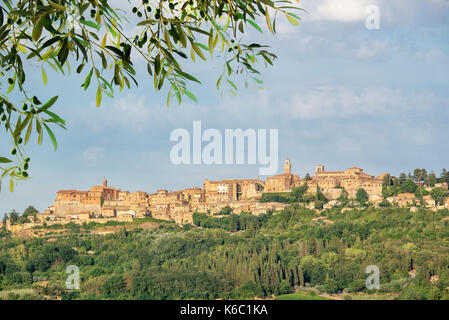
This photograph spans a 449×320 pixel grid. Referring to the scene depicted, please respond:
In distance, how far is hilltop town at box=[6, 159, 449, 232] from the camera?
31.6 meters

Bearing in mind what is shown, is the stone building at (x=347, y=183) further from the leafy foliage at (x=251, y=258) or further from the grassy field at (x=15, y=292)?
the grassy field at (x=15, y=292)

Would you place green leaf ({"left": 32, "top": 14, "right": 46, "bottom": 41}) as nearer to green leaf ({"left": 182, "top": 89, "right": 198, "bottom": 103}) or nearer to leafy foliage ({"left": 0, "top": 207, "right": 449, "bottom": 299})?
green leaf ({"left": 182, "top": 89, "right": 198, "bottom": 103})

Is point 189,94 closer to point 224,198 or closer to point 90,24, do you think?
point 90,24

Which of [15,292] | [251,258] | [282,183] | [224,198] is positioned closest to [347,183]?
[282,183]

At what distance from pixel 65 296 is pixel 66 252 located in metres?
4.87

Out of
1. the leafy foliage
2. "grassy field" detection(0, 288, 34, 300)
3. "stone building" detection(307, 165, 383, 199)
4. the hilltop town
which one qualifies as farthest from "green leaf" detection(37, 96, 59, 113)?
"stone building" detection(307, 165, 383, 199)

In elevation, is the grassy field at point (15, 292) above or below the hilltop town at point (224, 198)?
below

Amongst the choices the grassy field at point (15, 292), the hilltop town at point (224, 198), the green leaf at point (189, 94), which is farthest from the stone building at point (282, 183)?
the green leaf at point (189, 94)

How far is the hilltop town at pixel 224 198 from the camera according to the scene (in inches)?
1243

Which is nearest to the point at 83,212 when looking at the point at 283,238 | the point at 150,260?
the point at 150,260

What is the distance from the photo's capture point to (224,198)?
1369 inches

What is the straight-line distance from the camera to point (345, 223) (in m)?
27.0

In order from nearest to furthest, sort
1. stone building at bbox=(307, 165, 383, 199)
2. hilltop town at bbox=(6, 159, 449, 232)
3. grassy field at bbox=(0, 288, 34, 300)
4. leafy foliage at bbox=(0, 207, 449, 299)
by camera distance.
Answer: leafy foliage at bbox=(0, 207, 449, 299)
grassy field at bbox=(0, 288, 34, 300)
hilltop town at bbox=(6, 159, 449, 232)
stone building at bbox=(307, 165, 383, 199)
